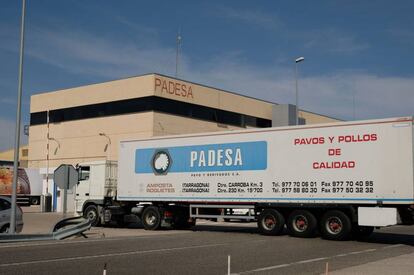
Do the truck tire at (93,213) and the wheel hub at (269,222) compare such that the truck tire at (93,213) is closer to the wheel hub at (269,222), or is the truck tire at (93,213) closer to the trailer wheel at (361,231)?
the wheel hub at (269,222)

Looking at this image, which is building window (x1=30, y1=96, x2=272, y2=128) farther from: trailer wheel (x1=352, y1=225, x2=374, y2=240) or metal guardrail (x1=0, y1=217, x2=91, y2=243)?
trailer wheel (x1=352, y1=225, x2=374, y2=240)

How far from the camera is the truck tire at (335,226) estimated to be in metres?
18.8

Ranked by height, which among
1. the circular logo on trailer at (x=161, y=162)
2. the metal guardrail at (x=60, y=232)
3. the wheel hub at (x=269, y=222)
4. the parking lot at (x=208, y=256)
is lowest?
the parking lot at (x=208, y=256)

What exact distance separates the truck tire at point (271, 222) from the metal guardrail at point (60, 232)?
6.16 m

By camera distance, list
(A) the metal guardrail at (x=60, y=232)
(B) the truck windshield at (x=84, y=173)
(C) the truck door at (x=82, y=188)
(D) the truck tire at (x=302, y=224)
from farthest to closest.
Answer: (B) the truck windshield at (x=84, y=173)
(C) the truck door at (x=82, y=188)
(D) the truck tire at (x=302, y=224)
(A) the metal guardrail at (x=60, y=232)

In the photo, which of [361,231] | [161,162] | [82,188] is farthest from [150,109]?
[361,231]

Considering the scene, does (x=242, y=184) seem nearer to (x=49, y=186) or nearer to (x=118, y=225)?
(x=118, y=225)

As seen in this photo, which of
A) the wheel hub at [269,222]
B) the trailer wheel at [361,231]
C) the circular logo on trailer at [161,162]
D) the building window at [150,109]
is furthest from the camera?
the building window at [150,109]

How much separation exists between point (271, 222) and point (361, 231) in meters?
3.14

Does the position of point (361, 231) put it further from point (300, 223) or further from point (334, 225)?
point (300, 223)

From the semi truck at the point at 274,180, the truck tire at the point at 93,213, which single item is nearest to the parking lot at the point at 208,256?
the semi truck at the point at 274,180

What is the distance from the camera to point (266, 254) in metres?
14.7

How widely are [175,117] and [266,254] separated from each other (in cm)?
2935

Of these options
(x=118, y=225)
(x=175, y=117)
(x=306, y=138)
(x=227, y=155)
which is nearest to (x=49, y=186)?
(x=175, y=117)
